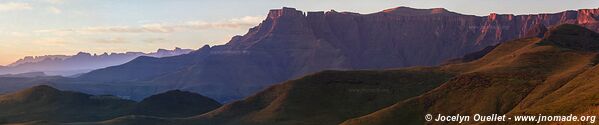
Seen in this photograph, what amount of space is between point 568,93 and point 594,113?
39925 millimetres

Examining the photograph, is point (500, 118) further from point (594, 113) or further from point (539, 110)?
point (594, 113)

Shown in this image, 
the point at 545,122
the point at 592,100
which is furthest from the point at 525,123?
the point at 592,100

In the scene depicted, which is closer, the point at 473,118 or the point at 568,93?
the point at 568,93

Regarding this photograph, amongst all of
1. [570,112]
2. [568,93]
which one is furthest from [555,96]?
[570,112]

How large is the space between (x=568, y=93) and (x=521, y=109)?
1390 cm

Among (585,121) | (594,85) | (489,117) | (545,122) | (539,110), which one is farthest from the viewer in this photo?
(489,117)

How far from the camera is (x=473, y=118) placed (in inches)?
7844

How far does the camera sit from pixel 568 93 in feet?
614

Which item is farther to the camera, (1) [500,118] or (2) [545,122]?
(1) [500,118]

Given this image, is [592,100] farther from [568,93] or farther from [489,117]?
[489,117]

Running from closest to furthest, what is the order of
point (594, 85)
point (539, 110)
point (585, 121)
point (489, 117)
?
point (585, 121)
point (539, 110)
point (594, 85)
point (489, 117)

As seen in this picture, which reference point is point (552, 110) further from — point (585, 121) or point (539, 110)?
point (585, 121)

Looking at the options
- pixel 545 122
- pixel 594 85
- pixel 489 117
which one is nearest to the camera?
pixel 545 122

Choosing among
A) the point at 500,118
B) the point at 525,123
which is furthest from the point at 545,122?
the point at 500,118
